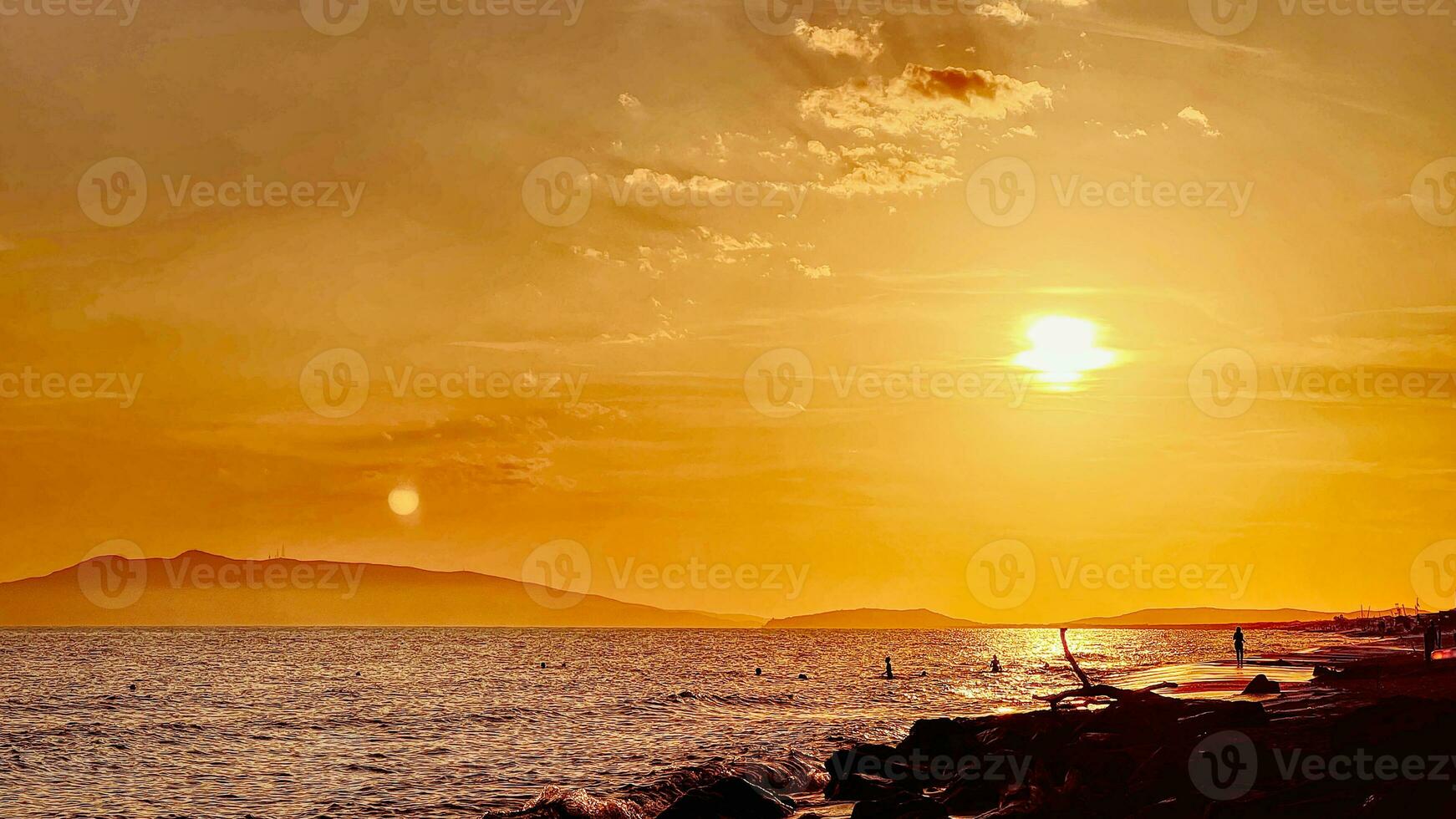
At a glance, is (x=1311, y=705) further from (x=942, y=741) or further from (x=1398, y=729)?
(x=942, y=741)

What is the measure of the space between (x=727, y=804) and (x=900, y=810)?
18.5 ft

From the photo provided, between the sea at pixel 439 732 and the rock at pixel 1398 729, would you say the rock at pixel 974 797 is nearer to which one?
the rock at pixel 1398 729

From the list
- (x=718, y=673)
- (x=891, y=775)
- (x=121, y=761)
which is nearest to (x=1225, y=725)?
(x=891, y=775)

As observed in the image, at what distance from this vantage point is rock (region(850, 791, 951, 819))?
26172mm

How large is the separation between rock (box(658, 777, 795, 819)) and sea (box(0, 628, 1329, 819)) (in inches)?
103

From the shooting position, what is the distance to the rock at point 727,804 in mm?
29781

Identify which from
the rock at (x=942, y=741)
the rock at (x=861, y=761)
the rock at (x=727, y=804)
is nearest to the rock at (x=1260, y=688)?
the rock at (x=942, y=741)

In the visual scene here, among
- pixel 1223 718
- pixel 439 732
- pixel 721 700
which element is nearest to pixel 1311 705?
pixel 1223 718

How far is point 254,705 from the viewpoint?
79625mm

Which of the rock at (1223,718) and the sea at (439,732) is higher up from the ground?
the rock at (1223,718)

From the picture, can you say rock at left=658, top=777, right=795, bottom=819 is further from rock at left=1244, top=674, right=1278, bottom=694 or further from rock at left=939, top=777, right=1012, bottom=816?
rock at left=1244, top=674, right=1278, bottom=694

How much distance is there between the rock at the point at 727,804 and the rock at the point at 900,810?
4.16 meters

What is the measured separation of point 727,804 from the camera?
30359mm

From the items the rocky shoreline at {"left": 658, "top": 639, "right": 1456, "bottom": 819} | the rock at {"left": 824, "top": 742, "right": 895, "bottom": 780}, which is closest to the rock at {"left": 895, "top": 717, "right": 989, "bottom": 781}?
the rocky shoreline at {"left": 658, "top": 639, "right": 1456, "bottom": 819}
